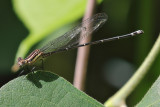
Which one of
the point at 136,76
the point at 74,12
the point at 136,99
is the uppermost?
the point at 74,12

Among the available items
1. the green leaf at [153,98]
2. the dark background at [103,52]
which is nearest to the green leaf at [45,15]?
the dark background at [103,52]

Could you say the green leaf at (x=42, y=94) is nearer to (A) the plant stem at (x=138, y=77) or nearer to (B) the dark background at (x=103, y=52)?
(A) the plant stem at (x=138, y=77)

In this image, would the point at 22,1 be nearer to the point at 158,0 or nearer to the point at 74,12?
the point at 74,12

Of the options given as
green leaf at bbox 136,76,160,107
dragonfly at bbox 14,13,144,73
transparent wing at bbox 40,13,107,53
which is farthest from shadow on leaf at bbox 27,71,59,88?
transparent wing at bbox 40,13,107,53

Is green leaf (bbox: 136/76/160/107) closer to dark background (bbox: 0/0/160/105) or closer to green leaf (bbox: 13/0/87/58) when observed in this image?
green leaf (bbox: 13/0/87/58)

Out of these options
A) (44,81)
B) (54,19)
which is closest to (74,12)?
(54,19)

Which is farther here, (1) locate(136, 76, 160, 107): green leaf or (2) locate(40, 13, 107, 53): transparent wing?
(2) locate(40, 13, 107, 53): transparent wing

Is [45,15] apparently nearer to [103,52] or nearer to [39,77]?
[39,77]
